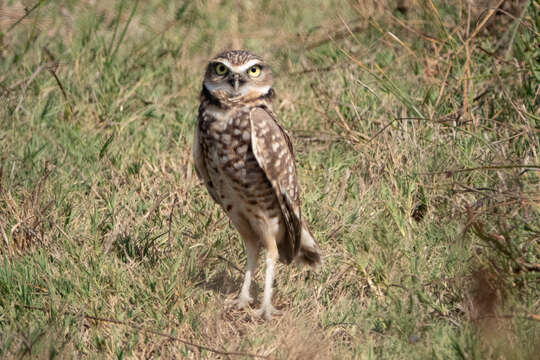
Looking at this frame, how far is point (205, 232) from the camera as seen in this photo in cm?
426

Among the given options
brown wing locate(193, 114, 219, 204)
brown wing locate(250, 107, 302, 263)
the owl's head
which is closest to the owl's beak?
the owl's head

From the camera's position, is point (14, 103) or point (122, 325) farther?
point (14, 103)

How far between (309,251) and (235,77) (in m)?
0.95

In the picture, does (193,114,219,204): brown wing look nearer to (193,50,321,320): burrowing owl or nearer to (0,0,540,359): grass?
(193,50,321,320): burrowing owl

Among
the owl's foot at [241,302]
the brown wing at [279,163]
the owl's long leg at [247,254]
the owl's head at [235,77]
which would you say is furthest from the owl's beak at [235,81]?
the owl's foot at [241,302]

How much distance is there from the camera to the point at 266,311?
3748 millimetres

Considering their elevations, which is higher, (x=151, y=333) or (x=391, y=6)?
(x=391, y=6)

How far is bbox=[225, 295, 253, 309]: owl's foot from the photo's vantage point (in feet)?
12.7

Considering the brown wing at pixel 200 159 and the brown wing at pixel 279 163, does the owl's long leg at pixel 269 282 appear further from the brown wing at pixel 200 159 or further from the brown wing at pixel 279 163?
the brown wing at pixel 200 159

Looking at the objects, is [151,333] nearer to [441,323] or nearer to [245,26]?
[441,323]

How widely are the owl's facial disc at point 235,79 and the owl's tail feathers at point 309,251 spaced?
2.49 ft

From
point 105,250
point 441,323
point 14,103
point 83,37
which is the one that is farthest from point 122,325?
point 83,37

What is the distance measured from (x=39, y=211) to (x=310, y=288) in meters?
1.48

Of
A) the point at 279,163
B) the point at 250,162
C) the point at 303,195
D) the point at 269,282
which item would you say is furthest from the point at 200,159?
the point at 303,195
